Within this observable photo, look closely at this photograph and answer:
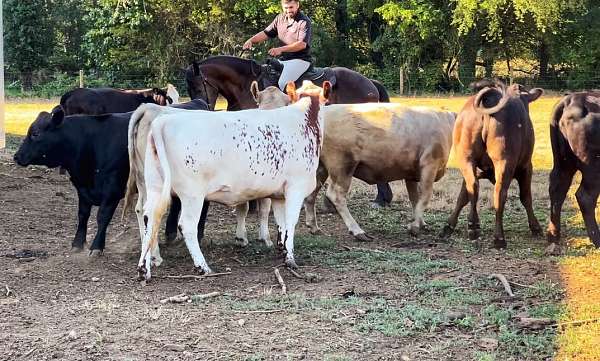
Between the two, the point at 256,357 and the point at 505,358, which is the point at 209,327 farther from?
the point at 505,358

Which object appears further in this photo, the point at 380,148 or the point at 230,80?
the point at 230,80

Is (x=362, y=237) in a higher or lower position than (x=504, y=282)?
lower

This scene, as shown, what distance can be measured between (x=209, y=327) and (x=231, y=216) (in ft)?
15.2

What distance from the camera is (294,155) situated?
7.23 m

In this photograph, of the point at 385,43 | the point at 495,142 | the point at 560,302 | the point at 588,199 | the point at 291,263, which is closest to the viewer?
the point at 560,302

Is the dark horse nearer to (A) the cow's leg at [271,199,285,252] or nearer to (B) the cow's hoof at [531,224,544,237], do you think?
(B) the cow's hoof at [531,224,544,237]

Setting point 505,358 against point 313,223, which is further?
point 313,223

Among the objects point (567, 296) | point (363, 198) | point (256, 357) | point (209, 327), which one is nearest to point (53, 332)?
point (209, 327)

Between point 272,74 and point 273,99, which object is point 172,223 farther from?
point 272,74

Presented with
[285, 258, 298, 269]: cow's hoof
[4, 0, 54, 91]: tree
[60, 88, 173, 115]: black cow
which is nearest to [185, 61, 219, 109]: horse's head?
[60, 88, 173, 115]: black cow

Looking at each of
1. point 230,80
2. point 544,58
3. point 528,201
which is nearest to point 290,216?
point 528,201

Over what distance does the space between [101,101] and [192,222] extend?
20.3 feet

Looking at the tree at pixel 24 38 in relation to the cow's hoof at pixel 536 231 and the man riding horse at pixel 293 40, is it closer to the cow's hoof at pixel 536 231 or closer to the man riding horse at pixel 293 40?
the man riding horse at pixel 293 40

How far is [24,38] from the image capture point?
4009 centimetres
